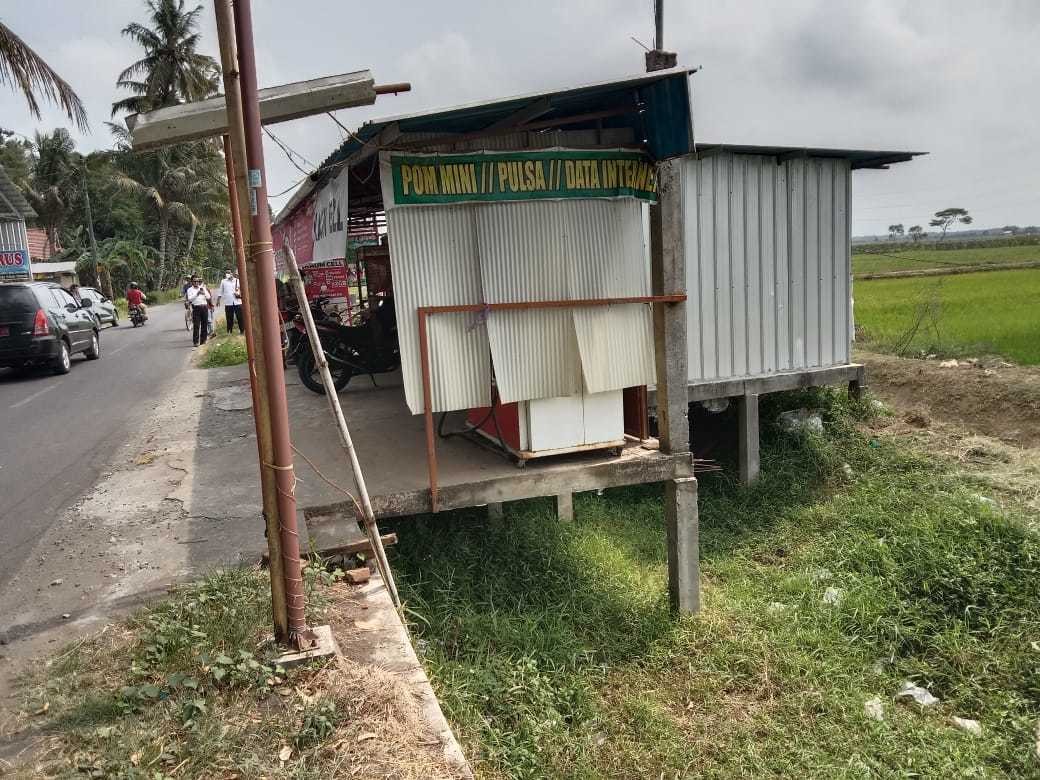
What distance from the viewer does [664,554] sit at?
6781mm

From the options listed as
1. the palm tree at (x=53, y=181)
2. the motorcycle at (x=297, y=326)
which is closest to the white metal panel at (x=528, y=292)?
the motorcycle at (x=297, y=326)

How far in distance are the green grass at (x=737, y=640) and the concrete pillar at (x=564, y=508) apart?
4.3 inches

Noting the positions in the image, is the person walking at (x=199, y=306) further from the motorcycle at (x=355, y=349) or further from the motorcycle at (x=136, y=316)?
the motorcycle at (x=136, y=316)

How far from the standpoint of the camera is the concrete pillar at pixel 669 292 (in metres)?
5.16

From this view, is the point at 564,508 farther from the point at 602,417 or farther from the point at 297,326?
the point at 297,326

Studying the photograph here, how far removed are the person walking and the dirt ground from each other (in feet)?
44.5

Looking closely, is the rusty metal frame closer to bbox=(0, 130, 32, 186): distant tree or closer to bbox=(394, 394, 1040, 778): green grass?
bbox=(394, 394, 1040, 778): green grass

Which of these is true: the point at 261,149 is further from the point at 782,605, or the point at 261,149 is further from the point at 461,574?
the point at 782,605

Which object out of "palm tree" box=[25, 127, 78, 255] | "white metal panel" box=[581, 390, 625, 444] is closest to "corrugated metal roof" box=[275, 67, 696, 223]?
"white metal panel" box=[581, 390, 625, 444]

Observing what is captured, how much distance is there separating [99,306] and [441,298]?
23756mm

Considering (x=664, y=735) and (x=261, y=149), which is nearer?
(x=261, y=149)

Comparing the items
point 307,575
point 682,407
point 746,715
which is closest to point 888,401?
point 682,407

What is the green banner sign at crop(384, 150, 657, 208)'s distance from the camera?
181 inches

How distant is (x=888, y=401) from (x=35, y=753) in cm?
1056
